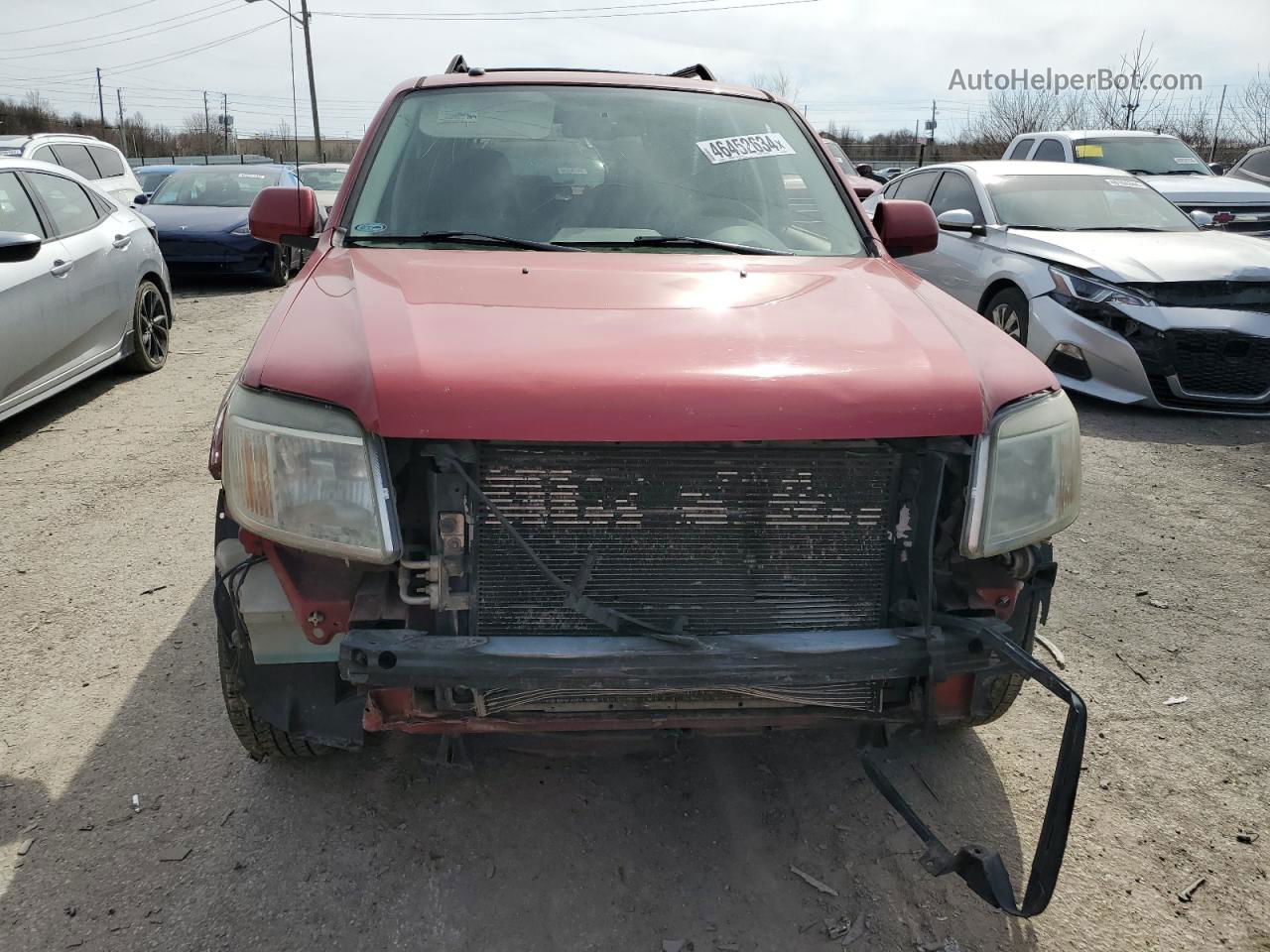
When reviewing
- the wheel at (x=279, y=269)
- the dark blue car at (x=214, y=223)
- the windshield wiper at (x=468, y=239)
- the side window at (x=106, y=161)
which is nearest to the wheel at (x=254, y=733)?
the windshield wiper at (x=468, y=239)

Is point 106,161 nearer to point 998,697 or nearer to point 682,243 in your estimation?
point 682,243

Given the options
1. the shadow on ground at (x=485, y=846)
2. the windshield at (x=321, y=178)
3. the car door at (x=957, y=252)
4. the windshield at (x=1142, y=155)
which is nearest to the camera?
the shadow on ground at (x=485, y=846)

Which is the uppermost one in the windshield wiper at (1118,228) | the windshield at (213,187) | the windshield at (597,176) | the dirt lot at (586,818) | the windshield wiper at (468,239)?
the windshield at (597,176)

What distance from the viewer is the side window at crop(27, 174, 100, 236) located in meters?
5.90

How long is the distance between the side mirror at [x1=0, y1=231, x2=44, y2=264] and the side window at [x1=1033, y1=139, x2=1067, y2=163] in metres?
9.91

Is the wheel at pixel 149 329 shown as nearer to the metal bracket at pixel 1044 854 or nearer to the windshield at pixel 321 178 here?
the metal bracket at pixel 1044 854

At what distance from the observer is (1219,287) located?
6137mm

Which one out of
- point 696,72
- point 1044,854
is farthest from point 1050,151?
point 1044,854

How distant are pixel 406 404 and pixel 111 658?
2005mm

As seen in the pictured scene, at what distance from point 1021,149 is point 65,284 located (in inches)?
414

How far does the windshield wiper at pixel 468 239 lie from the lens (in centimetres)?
291

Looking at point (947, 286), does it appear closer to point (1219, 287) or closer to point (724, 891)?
point (1219, 287)

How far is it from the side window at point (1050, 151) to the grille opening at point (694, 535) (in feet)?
33.5

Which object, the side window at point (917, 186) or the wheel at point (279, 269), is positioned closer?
the side window at point (917, 186)
